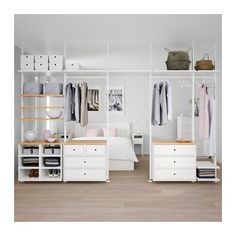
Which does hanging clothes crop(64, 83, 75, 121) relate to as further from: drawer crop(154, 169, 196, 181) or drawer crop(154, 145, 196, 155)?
drawer crop(154, 169, 196, 181)

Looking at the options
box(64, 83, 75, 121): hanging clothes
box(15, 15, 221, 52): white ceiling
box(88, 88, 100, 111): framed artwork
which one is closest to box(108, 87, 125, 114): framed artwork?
box(88, 88, 100, 111): framed artwork

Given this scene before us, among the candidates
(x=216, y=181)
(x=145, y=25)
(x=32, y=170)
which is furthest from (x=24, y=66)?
(x=216, y=181)

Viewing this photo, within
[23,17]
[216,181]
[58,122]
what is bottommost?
[216,181]

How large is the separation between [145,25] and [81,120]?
192 centimetres

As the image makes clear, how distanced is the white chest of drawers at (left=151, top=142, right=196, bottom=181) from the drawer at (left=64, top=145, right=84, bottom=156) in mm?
1231

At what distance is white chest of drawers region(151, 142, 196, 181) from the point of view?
546cm

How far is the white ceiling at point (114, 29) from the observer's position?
4.51 metres

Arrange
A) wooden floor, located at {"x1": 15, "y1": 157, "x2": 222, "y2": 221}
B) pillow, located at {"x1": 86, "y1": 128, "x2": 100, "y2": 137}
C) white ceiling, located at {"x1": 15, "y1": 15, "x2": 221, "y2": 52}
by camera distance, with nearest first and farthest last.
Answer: wooden floor, located at {"x1": 15, "y1": 157, "x2": 222, "y2": 221} < white ceiling, located at {"x1": 15, "y1": 15, "x2": 221, "y2": 52} < pillow, located at {"x1": 86, "y1": 128, "x2": 100, "y2": 137}

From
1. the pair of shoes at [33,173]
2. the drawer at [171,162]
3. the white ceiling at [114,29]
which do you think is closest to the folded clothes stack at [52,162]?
the pair of shoes at [33,173]

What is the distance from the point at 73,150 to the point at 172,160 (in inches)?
66.6

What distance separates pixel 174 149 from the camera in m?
5.46

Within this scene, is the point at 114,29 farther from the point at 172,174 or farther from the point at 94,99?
the point at 94,99

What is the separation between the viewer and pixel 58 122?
8883 millimetres
